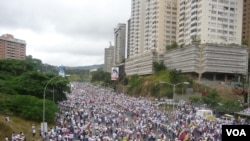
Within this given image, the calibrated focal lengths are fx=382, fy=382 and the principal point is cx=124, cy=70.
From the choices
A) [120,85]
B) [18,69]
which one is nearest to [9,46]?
[120,85]

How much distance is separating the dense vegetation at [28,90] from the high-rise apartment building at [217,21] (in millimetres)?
45615

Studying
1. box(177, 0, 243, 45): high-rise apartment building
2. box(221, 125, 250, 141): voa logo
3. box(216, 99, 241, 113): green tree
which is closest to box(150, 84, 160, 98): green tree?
box(177, 0, 243, 45): high-rise apartment building

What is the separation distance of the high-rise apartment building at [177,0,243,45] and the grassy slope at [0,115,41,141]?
207ft

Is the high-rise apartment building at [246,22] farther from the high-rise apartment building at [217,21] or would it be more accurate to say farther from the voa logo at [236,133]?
the voa logo at [236,133]

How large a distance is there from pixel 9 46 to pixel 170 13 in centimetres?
10872

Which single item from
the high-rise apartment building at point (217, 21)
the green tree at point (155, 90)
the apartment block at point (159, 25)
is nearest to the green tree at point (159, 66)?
the apartment block at point (159, 25)

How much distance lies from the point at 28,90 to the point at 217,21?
196 feet

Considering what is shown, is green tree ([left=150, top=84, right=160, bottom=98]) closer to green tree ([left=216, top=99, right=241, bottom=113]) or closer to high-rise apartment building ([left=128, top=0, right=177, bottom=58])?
high-rise apartment building ([left=128, top=0, right=177, bottom=58])

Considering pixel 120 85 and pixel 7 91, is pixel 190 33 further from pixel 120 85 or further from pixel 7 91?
pixel 7 91

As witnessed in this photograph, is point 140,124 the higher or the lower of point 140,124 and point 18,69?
the lower

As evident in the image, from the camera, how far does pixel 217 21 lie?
9412 cm

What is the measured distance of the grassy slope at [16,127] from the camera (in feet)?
102

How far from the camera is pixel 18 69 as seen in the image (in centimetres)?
6041

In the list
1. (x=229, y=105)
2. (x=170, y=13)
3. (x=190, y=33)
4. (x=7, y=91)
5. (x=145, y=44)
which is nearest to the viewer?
(x=7, y=91)
